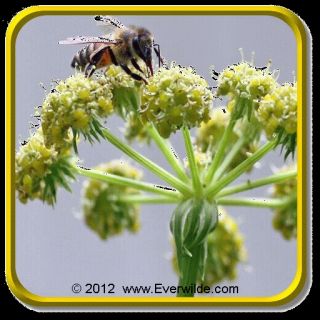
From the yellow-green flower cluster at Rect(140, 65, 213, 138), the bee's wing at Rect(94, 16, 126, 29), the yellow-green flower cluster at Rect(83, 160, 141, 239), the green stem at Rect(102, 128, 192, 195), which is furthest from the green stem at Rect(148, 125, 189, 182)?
the yellow-green flower cluster at Rect(83, 160, 141, 239)

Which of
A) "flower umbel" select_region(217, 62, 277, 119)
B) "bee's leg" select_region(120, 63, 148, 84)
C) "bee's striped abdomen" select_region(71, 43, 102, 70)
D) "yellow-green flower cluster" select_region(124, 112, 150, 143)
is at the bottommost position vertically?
"yellow-green flower cluster" select_region(124, 112, 150, 143)

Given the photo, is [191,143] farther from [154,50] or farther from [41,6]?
[41,6]

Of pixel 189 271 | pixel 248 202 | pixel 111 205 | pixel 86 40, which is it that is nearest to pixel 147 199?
pixel 111 205

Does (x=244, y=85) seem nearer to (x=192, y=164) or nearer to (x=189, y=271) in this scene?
(x=192, y=164)

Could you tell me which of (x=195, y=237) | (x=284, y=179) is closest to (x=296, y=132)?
(x=284, y=179)

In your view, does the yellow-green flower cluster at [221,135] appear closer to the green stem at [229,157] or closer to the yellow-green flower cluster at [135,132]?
the green stem at [229,157]

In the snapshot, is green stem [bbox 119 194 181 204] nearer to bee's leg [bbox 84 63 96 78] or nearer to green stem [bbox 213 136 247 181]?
green stem [bbox 213 136 247 181]

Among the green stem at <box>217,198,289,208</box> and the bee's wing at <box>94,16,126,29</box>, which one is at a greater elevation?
the bee's wing at <box>94,16,126,29</box>
